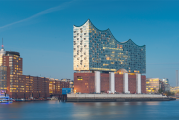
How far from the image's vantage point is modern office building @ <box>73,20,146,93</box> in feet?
559

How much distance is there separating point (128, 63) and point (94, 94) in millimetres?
40021

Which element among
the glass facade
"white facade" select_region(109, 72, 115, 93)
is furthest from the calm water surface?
"white facade" select_region(109, 72, 115, 93)

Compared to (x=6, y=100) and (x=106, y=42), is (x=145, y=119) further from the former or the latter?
(x=6, y=100)

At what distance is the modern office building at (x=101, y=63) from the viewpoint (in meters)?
170

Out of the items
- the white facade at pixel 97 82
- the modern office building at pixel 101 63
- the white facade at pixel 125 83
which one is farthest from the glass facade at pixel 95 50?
the white facade at pixel 125 83

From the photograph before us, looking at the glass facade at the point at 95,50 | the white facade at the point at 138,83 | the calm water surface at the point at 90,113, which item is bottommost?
the calm water surface at the point at 90,113

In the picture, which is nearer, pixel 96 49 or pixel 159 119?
pixel 159 119

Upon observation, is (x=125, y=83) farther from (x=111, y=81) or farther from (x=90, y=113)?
(x=90, y=113)

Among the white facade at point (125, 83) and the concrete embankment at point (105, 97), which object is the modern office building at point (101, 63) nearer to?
the white facade at point (125, 83)

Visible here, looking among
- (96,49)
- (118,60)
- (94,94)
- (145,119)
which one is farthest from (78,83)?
(145,119)

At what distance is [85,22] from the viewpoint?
6796 inches

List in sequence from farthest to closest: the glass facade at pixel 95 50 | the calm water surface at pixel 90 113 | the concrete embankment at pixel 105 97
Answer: the glass facade at pixel 95 50 < the concrete embankment at pixel 105 97 < the calm water surface at pixel 90 113

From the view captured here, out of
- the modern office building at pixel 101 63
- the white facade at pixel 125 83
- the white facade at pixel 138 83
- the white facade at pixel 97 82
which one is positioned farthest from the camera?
the white facade at pixel 138 83

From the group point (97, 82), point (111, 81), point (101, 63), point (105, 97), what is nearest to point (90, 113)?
point (105, 97)
